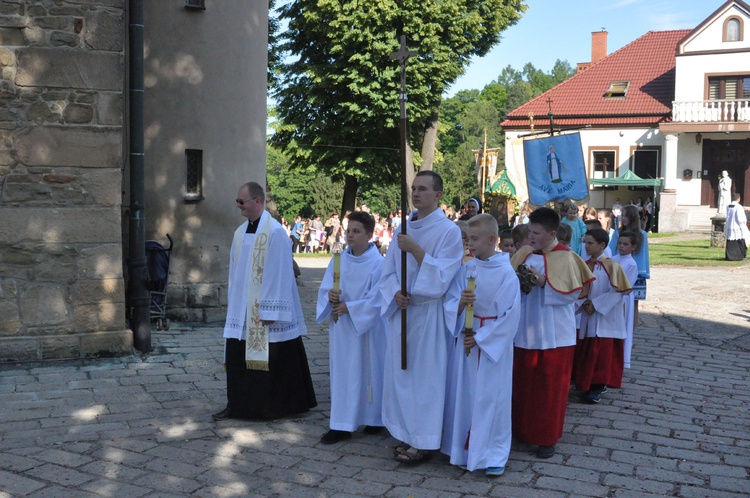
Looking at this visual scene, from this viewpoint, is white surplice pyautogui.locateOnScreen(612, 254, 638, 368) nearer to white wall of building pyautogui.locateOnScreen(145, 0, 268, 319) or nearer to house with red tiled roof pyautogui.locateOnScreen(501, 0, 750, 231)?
white wall of building pyautogui.locateOnScreen(145, 0, 268, 319)

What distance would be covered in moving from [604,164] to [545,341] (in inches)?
1489

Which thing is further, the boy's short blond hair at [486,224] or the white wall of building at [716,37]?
the white wall of building at [716,37]

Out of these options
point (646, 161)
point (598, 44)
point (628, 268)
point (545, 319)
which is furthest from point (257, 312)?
point (598, 44)

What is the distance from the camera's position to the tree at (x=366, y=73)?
92.6ft

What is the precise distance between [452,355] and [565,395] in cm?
96

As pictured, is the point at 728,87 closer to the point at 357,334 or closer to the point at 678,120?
the point at 678,120

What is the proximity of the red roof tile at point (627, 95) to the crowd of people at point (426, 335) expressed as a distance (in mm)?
36385

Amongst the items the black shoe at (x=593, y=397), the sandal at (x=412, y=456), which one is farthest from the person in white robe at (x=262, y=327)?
the black shoe at (x=593, y=397)

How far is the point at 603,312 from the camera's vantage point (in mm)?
7809

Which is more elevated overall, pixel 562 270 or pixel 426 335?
pixel 562 270

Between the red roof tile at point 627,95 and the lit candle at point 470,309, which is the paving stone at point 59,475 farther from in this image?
the red roof tile at point 627,95

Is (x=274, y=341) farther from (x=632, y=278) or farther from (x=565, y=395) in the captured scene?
(x=632, y=278)

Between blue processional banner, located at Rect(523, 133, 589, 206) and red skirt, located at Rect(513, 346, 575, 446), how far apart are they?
220 inches

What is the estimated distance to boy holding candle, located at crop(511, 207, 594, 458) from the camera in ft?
19.7
